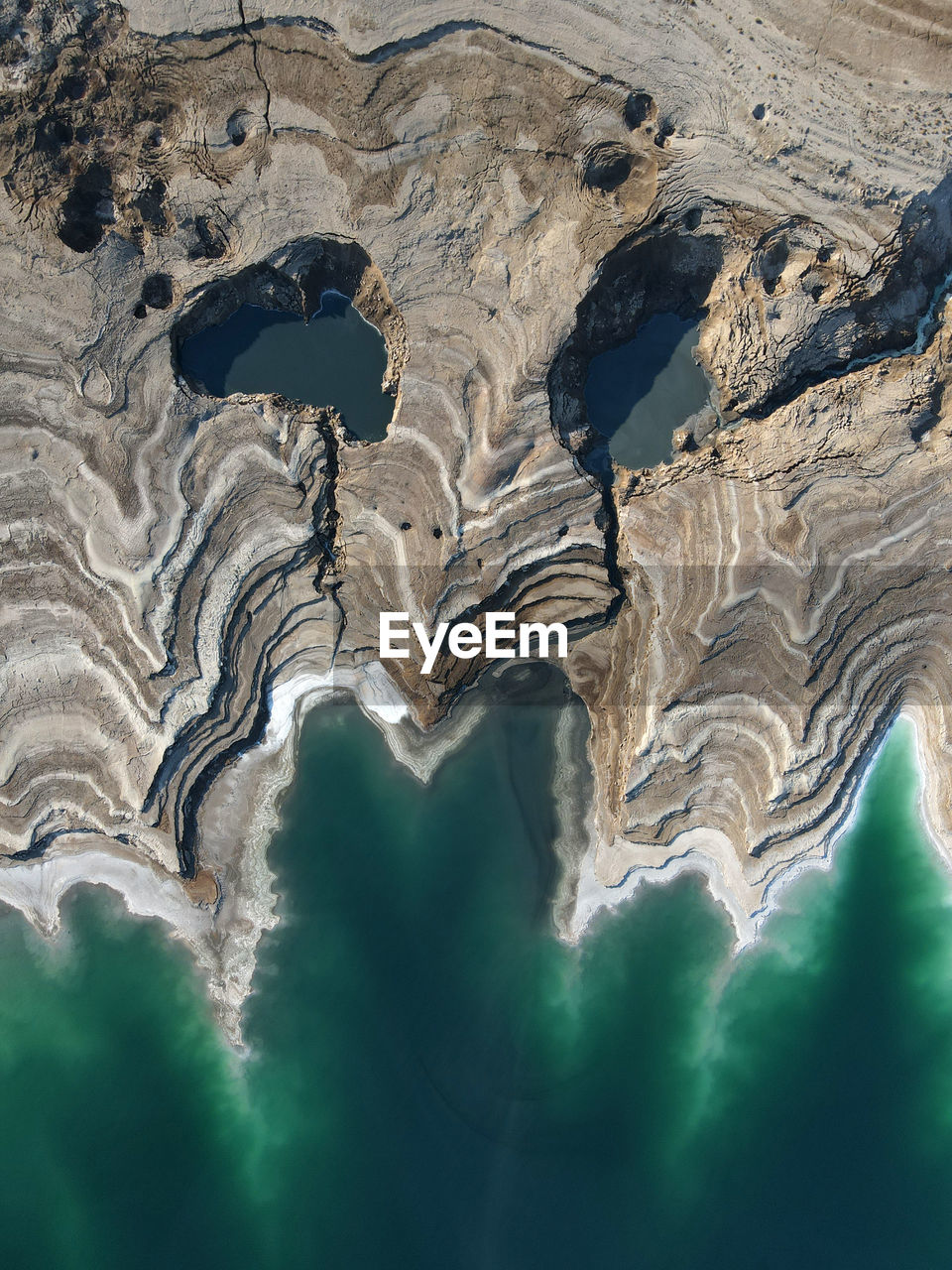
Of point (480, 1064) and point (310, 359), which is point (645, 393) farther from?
point (480, 1064)

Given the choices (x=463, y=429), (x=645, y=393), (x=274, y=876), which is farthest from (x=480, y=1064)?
(x=645, y=393)

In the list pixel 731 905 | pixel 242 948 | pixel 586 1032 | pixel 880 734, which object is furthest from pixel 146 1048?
pixel 880 734

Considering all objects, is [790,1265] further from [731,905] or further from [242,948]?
[242,948]

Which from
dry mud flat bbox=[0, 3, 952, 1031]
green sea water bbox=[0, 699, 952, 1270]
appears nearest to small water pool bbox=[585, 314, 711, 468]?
dry mud flat bbox=[0, 3, 952, 1031]

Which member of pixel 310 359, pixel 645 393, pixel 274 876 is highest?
pixel 310 359

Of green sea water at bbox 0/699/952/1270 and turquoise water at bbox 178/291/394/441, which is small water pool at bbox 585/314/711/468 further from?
green sea water at bbox 0/699/952/1270

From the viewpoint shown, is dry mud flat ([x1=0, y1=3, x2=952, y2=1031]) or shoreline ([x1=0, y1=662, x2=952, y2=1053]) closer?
dry mud flat ([x1=0, y1=3, x2=952, y2=1031])
